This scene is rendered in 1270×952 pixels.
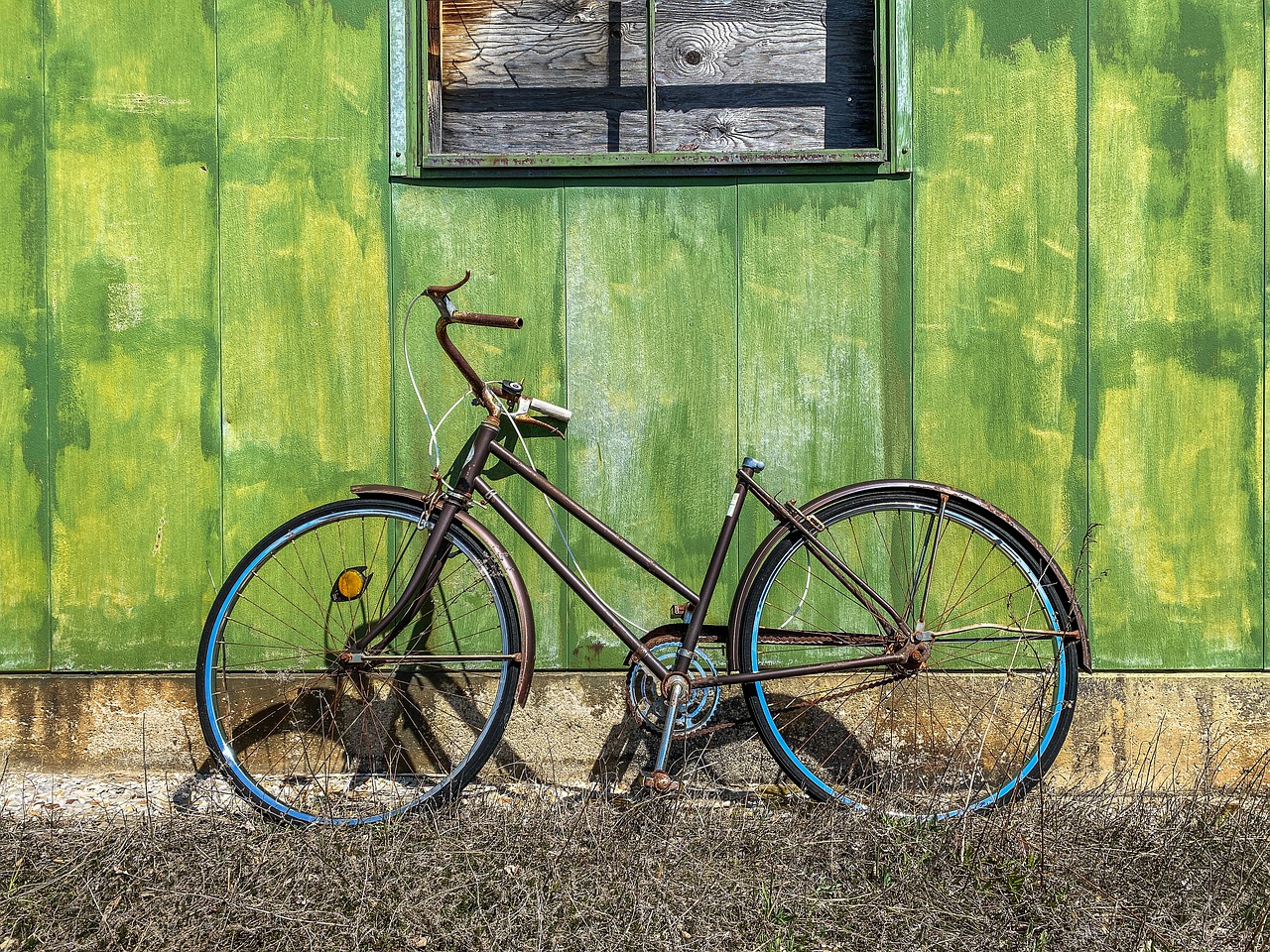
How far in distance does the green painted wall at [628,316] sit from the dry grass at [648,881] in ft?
2.22

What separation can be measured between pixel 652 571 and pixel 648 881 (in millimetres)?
Answer: 805

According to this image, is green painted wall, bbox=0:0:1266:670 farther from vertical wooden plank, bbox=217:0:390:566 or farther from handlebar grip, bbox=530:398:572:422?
handlebar grip, bbox=530:398:572:422

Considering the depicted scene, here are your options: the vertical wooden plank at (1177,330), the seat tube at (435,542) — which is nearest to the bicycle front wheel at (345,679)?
the seat tube at (435,542)

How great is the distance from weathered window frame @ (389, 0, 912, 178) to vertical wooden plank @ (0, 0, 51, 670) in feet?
3.46

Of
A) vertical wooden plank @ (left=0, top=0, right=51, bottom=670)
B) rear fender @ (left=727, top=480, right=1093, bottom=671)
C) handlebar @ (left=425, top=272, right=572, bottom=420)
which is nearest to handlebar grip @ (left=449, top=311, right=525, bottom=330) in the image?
handlebar @ (left=425, top=272, right=572, bottom=420)

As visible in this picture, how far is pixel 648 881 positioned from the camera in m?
2.27

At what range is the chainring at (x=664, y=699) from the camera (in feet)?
8.70

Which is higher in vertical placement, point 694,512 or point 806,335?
point 806,335

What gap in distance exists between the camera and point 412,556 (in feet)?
9.89

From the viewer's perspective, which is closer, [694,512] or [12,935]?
[12,935]

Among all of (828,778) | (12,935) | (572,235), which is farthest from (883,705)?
(12,935)

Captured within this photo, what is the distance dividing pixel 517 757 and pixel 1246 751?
214 cm

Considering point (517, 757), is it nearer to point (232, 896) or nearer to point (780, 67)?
point (232, 896)

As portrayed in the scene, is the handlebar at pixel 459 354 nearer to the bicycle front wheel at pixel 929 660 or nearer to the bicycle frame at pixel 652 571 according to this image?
the bicycle frame at pixel 652 571
